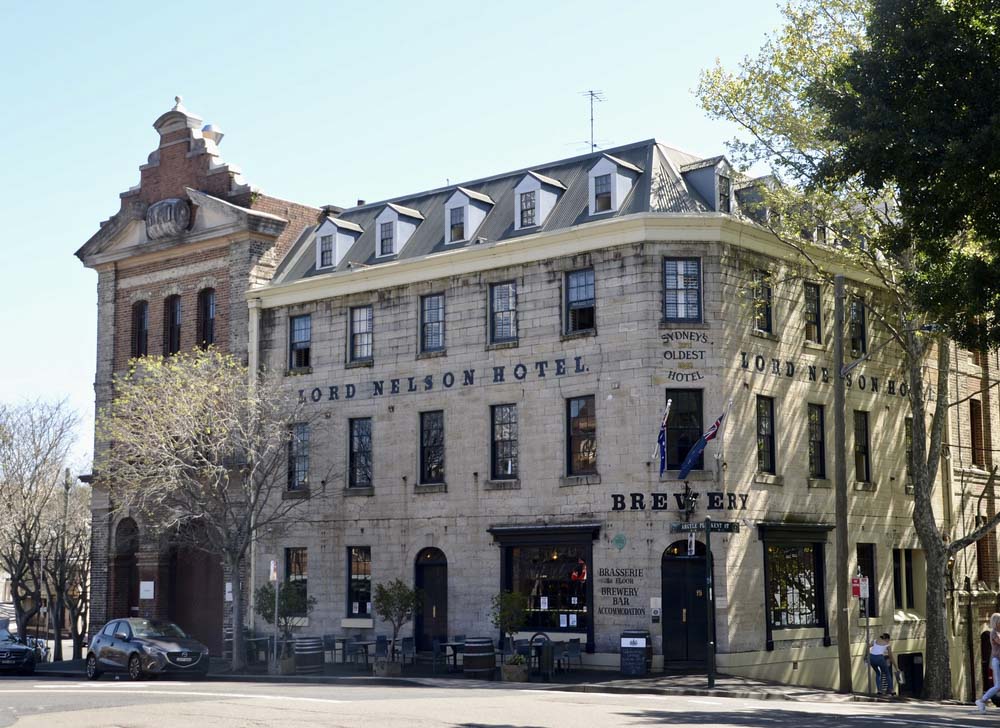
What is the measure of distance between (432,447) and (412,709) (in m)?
16.1

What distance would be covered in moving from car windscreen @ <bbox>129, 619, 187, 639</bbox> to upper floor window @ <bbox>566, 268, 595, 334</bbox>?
12180mm

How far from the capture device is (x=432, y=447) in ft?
116

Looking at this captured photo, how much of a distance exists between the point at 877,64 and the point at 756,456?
568 inches

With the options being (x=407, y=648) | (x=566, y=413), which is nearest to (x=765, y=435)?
(x=566, y=413)

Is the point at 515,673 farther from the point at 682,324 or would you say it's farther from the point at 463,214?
the point at 463,214

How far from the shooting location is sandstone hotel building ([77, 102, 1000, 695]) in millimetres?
31172

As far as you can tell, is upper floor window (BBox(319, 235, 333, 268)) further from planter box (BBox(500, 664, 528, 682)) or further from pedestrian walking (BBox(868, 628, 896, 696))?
pedestrian walking (BBox(868, 628, 896, 696))

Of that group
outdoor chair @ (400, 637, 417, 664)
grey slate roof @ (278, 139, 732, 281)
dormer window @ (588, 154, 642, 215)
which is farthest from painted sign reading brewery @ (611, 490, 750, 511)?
dormer window @ (588, 154, 642, 215)

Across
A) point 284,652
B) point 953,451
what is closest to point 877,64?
point 284,652

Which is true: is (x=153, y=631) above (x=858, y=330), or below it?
below

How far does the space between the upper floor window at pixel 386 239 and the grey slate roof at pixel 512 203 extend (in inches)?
11.3

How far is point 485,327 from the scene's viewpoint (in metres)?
34.4

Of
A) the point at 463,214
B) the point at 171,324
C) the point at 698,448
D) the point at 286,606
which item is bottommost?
the point at 286,606

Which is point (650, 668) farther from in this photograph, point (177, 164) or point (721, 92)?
point (177, 164)
